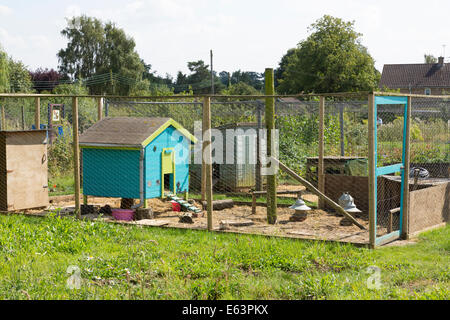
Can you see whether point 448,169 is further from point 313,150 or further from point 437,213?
point 313,150

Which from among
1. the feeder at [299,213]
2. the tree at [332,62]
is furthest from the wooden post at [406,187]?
the tree at [332,62]

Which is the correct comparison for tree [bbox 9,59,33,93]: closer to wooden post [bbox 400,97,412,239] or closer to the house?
the house

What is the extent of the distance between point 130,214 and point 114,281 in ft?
12.7

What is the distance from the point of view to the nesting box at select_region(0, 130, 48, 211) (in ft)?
32.2

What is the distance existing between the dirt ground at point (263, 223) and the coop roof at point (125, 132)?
1.31m

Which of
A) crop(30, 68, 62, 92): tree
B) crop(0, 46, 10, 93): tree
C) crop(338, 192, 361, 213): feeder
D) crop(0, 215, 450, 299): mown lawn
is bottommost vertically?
crop(0, 215, 450, 299): mown lawn

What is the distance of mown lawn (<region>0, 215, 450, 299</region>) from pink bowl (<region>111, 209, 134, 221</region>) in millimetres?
1163

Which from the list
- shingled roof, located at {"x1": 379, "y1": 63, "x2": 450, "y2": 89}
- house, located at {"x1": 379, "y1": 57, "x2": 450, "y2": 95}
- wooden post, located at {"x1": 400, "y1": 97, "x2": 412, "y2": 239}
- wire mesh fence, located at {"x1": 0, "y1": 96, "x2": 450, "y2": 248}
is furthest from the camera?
shingled roof, located at {"x1": 379, "y1": 63, "x2": 450, "y2": 89}

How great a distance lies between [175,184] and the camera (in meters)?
10.5

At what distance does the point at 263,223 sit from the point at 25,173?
14.4ft

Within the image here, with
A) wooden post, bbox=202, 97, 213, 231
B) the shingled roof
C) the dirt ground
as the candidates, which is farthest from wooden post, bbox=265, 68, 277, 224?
the shingled roof

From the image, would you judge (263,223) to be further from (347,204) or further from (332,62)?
(332,62)
